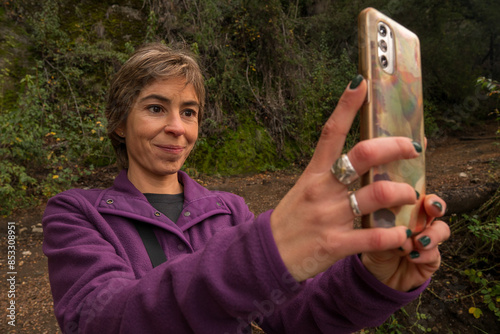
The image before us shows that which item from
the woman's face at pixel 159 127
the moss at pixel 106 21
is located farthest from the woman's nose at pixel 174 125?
the moss at pixel 106 21

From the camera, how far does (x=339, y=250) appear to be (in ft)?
2.16

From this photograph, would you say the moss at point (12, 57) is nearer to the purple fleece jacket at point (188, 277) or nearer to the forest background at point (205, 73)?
the forest background at point (205, 73)

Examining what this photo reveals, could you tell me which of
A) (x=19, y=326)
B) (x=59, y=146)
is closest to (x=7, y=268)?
(x=19, y=326)

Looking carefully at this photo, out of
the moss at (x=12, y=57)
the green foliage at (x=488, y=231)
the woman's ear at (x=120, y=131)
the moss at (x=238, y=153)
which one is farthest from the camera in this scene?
the moss at (x=238, y=153)

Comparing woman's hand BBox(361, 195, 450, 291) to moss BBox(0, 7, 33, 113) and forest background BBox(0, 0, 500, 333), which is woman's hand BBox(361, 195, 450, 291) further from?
moss BBox(0, 7, 33, 113)

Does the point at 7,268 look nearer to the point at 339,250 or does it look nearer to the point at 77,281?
the point at 77,281

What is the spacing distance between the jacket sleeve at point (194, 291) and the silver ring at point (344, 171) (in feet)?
0.59

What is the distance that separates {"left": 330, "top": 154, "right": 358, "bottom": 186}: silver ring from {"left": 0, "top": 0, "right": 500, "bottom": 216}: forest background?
4.31 m

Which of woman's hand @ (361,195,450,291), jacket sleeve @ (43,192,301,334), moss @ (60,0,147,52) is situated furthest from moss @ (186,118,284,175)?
woman's hand @ (361,195,450,291)

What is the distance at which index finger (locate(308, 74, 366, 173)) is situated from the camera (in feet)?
2.18

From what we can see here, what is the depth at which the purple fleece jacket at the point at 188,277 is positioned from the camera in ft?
2.19

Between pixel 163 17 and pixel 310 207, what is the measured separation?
645 centimetres

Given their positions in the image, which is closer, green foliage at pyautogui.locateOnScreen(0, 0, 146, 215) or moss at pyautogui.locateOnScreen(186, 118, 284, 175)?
green foliage at pyautogui.locateOnScreen(0, 0, 146, 215)

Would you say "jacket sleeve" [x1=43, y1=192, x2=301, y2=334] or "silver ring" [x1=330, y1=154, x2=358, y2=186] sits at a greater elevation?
"silver ring" [x1=330, y1=154, x2=358, y2=186]
